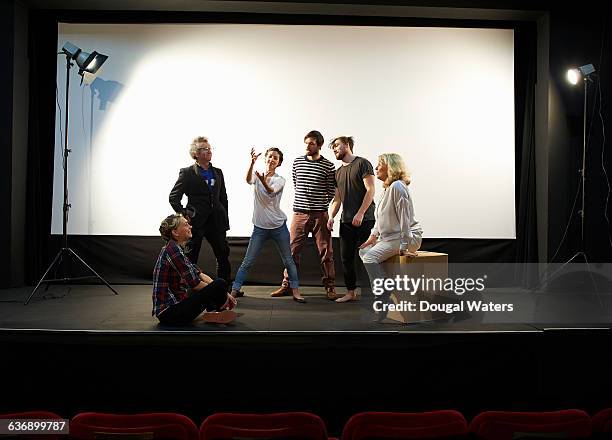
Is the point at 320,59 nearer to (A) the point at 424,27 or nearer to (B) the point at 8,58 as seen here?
(A) the point at 424,27

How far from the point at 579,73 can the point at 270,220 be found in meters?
3.71

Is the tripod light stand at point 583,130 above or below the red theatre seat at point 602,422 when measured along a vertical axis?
above

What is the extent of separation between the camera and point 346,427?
2133 mm

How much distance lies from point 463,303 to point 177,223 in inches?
85.3

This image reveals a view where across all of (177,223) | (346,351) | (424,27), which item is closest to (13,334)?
(177,223)

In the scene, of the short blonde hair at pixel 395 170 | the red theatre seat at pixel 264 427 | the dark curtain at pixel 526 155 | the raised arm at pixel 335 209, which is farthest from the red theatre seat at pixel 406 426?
the dark curtain at pixel 526 155

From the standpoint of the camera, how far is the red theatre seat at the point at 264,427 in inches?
81.7

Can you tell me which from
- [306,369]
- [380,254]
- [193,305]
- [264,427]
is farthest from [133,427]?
[380,254]

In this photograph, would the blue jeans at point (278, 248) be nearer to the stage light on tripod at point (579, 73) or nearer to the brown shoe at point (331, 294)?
the brown shoe at point (331, 294)

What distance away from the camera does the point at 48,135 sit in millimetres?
7215

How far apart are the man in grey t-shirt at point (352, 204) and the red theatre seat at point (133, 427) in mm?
3585

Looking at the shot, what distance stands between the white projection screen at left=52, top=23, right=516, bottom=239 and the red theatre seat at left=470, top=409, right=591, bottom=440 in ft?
16.8

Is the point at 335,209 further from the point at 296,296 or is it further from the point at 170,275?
the point at 170,275

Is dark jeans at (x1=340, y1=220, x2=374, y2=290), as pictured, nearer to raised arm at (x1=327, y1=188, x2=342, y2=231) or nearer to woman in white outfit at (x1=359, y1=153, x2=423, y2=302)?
raised arm at (x1=327, y1=188, x2=342, y2=231)
